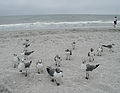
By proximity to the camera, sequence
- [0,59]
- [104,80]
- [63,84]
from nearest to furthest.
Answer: [63,84], [104,80], [0,59]

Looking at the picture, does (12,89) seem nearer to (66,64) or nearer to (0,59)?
(66,64)

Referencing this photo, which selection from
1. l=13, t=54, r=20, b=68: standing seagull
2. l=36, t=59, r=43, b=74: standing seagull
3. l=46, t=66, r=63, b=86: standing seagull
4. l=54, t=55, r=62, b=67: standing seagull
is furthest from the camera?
l=54, t=55, r=62, b=67: standing seagull

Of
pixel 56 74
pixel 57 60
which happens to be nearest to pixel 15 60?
pixel 57 60

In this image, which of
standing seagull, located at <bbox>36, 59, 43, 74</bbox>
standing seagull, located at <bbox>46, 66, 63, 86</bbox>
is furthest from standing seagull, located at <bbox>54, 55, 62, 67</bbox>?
standing seagull, located at <bbox>46, 66, 63, 86</bbox>

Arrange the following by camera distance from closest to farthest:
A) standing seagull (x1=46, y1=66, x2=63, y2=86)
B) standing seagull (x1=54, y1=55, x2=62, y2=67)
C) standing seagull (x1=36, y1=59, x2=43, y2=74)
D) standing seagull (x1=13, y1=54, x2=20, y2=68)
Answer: standing seagull (x1=46, y1=66, x2=63, y2=86) < standing seagull (x1=36, y1=59, x2=43, y2=74) < standing seagull (x1=13, y1=54, x2=20, y2=68) < standing seagull (x1=54, y1=55, x2=62, y2=67)

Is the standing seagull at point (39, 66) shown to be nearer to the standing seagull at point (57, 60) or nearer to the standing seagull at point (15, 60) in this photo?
the standing seagull at point (57, 60)

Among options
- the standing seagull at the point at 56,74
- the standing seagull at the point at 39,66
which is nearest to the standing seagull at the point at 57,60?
the standing seagull at the point at 39,66

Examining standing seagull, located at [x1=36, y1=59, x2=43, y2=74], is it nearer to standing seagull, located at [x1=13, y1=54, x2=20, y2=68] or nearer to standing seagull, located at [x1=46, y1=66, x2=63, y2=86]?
standing seagull, located at [x1=46, y1=66, x2=63, y2=86]

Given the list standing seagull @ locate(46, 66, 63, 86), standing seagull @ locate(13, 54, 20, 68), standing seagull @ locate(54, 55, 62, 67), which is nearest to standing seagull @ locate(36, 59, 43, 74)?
standing seagull @ locate(46, 66, 63, 86)

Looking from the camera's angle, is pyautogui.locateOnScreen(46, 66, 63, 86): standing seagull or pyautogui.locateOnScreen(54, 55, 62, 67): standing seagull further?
pyautogui.locateOnScreen(54, 55, 62, 67): standing seagull

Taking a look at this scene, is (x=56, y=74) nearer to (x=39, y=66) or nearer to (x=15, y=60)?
(x=39, y=66)

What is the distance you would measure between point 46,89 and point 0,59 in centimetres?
504

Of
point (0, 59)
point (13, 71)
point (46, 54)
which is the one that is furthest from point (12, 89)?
point (46, 54)

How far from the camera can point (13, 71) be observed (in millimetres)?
8281
